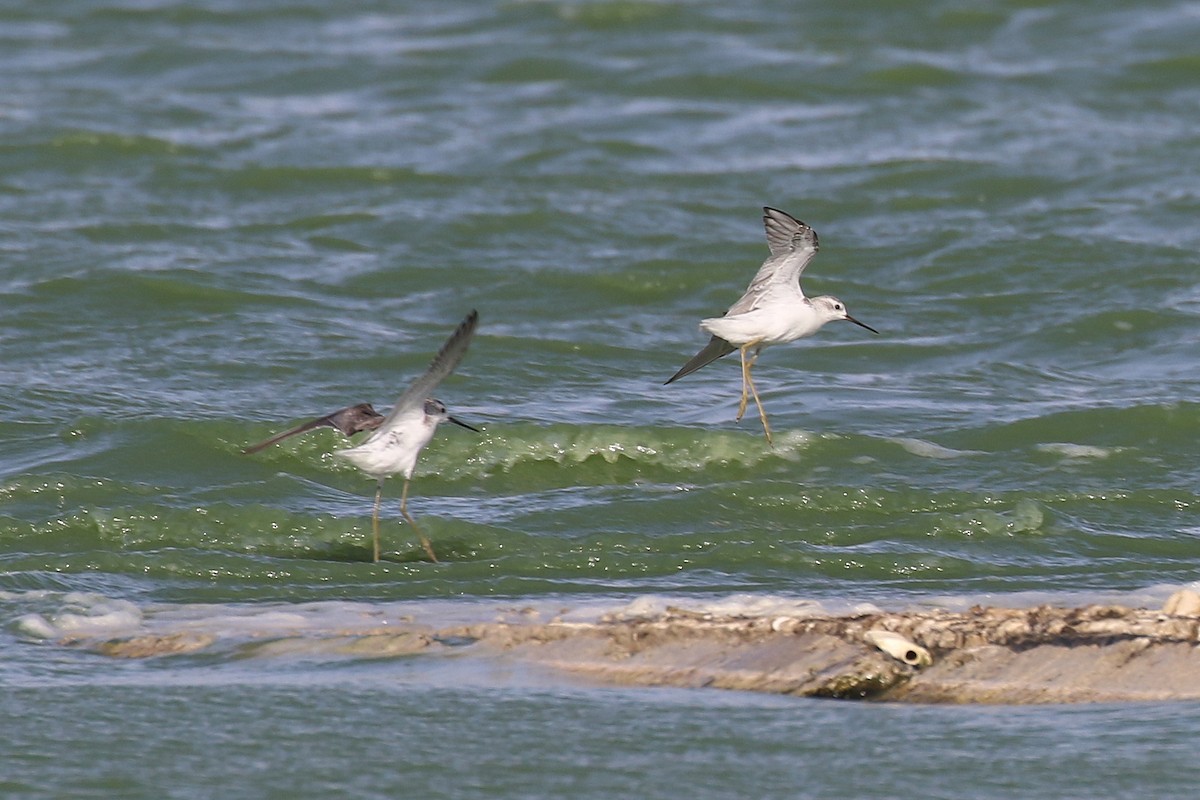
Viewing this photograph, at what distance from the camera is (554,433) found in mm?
9203

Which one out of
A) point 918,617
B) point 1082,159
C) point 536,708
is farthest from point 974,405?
point 1082,159

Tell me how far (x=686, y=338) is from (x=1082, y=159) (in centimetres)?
592

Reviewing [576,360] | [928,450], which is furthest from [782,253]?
[576,360]

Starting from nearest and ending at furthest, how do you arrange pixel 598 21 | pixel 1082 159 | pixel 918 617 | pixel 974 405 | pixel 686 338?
1. pixel 918 617
2. pixel 974 405
3. pixel 686 338
4. pixel 1082 159
5. pixel 598 21

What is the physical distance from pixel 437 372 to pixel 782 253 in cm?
252

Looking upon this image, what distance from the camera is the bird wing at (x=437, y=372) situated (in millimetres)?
6367

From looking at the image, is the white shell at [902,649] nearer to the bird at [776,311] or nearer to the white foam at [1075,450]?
the bird at [776,311]

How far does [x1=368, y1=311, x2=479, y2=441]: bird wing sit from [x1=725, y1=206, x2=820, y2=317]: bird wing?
74.8 inches

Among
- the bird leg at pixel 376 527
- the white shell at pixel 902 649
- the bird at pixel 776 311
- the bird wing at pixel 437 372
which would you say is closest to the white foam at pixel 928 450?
the bird at pixel 776 311

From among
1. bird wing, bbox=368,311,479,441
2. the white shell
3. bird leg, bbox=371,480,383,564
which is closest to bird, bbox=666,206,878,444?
bird leg, bbox=371,480,383,564

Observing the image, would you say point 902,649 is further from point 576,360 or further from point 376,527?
point 576,360

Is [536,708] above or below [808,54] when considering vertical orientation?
below

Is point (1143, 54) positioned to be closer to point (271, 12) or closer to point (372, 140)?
point (372, 140)

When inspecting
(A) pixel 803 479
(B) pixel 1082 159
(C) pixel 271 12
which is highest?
(C) pixel 271 12
